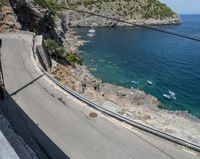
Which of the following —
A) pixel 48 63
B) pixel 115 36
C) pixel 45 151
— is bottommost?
pixel 115 36

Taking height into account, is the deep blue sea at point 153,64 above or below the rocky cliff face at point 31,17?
below

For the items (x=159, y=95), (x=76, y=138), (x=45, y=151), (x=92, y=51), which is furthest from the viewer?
(x=92, y=51)

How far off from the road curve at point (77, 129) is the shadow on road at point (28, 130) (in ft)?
0.52

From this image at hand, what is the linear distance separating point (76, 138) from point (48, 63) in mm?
18178

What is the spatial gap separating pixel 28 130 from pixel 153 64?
62.9 metres

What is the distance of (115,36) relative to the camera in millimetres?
125438

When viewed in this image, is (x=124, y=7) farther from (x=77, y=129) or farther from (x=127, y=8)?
(x=77, y=129)

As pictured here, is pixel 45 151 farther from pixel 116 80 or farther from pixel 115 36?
pixel 115 36

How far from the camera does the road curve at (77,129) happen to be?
1545 centimetres

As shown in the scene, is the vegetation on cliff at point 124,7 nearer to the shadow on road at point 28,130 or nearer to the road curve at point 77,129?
the road curve at point 77,129

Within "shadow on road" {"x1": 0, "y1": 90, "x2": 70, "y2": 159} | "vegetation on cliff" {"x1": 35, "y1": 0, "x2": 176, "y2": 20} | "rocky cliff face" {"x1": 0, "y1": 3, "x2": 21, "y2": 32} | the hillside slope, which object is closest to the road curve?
"shadow on road" {"x1": 0, "y1": 90, "x2": 70, "y2": 159}

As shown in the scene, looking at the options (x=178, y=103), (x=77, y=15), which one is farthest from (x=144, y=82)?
(x=77, y=15)

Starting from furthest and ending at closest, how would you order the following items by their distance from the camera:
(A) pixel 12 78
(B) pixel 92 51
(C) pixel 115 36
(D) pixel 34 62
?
(C) pixel 115 36 → (B) pixel 92 51 → (D) pixel 34 62 → (A) pixel 12 78

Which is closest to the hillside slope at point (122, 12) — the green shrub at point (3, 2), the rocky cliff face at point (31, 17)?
the rocky cliff face at point (31, 17)
